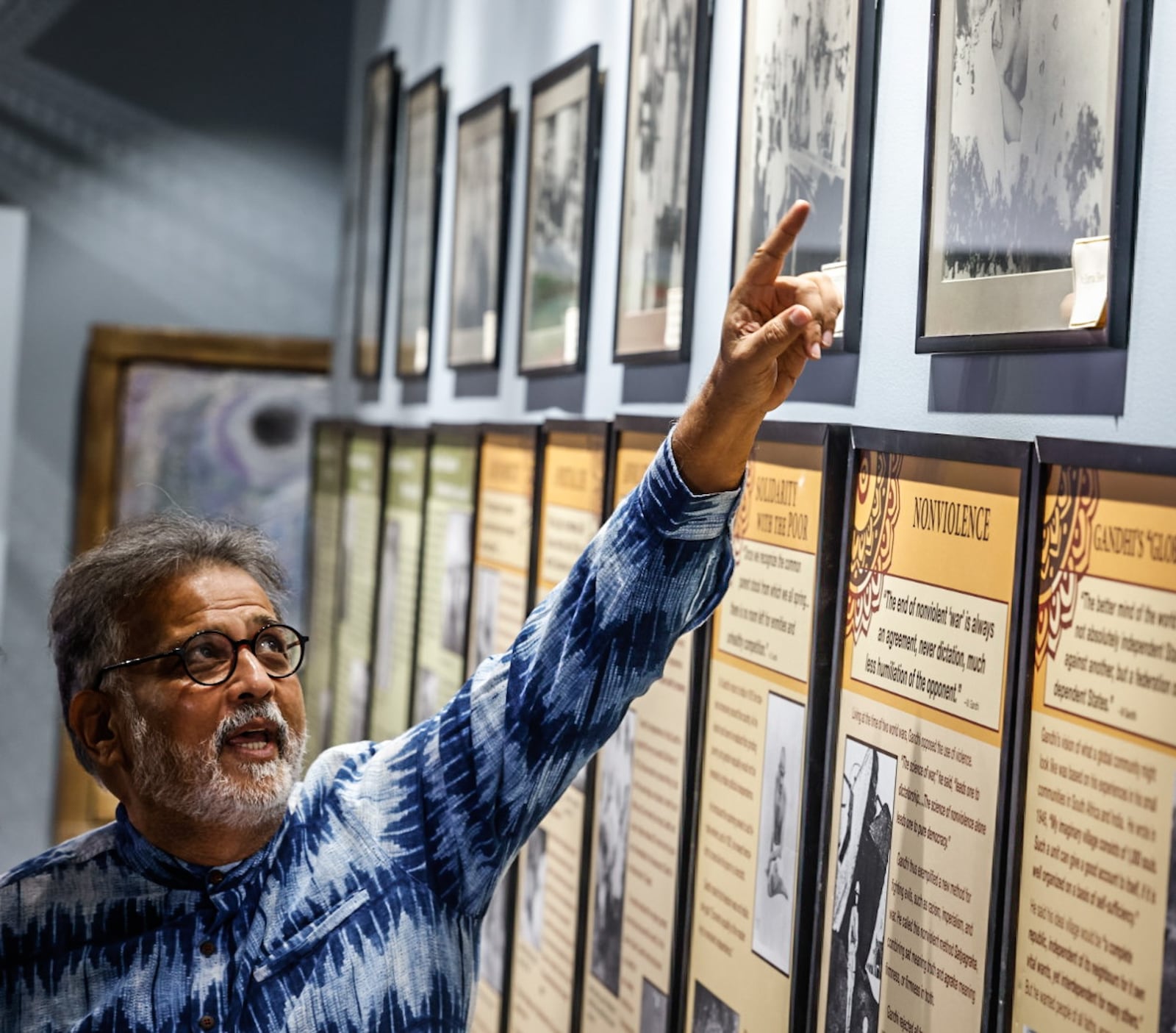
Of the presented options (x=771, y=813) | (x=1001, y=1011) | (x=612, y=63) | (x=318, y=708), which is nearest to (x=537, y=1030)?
(x=771, y=813)

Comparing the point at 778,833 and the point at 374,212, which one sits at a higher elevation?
the point at 374,212

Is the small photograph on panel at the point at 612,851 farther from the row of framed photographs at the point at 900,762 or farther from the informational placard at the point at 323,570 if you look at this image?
the informational placard at the point at 323,570

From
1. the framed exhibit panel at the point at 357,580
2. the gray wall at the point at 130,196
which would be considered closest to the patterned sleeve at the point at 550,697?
the framed exhibit panel at the point at 357,580

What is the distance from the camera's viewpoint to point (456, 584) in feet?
12.1

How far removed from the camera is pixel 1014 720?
159 centimetres

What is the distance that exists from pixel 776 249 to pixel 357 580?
3212 mm

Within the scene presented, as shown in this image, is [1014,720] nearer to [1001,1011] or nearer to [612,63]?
[1001,1011]

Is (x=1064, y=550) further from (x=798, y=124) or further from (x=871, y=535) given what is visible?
(x=798, y=124)

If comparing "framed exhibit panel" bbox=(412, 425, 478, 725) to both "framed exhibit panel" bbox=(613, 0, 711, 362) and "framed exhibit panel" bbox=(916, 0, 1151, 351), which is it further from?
"framed exhibit panel" bbox=(916, 0, 1151, 351)

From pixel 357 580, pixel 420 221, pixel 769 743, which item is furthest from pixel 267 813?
pixel 357 580

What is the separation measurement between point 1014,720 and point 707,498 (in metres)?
0.42

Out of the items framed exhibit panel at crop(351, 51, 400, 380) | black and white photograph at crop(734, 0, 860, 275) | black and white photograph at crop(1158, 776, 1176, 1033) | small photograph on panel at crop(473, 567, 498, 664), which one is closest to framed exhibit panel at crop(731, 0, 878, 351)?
black and white photograph at crop(734, 0, 860, 275)

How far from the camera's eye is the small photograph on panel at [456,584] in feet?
11.8

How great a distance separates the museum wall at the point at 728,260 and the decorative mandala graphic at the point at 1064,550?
0.06m
